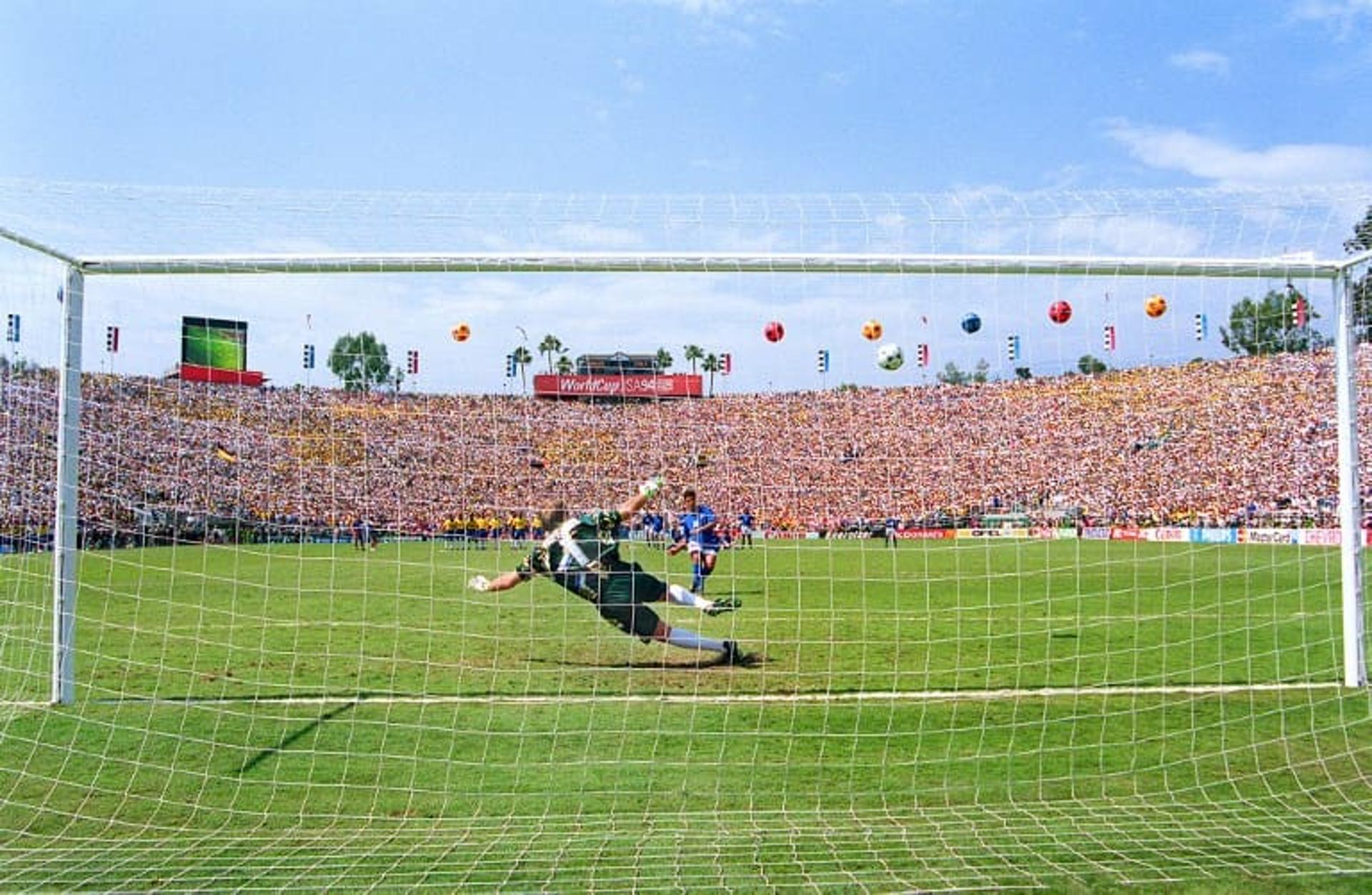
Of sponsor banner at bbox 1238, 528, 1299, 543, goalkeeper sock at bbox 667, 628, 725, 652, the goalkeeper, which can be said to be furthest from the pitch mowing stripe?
sponsor banner at bbox 1238, 528, 1299, 543

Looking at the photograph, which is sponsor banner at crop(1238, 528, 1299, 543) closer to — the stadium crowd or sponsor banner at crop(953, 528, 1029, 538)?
sponsor banner at crop(953, 528, 1029, 538)

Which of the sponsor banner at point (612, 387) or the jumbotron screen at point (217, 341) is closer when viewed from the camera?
the jumbotron screen at point (217, 341)

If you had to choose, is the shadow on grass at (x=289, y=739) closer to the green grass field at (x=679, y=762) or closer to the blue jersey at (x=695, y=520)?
the green grass field at (x=679, y=762)

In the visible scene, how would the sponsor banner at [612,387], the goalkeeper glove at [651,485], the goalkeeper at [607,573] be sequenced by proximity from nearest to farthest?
the sponsor banner at [612,387]
the goalkeeper glove at [651,485]
the goalkeeper at [607,573]

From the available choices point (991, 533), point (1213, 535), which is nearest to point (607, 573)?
point (991, 533)

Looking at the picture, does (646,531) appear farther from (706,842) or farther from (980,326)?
(706,842)

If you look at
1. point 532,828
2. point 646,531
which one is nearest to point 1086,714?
point 532,828

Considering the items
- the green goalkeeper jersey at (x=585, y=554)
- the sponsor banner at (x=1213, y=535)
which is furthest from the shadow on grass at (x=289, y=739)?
the sponsor banner at (x=1213, y=535)
